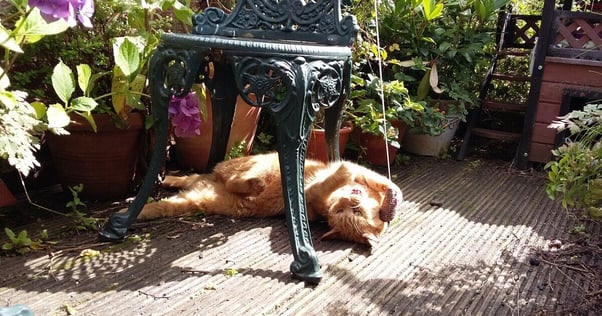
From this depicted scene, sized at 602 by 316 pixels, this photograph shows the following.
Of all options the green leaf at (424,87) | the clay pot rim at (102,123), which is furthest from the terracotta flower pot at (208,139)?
the green leaf at (424,87)

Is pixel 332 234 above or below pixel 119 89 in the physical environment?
below

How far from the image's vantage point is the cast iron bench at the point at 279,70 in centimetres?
187

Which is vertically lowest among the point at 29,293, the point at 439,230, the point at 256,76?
the point at 439,230

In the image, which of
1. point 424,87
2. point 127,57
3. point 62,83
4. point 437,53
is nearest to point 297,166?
point 127,57

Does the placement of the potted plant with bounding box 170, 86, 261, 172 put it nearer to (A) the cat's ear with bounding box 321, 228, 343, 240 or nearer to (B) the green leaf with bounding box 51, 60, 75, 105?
(A) the cat's ear with bounding box 321, 228, 343, 240

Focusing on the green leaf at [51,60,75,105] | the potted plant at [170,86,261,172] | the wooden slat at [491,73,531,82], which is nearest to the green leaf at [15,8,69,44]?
the green leaf at [51,60,75,105]

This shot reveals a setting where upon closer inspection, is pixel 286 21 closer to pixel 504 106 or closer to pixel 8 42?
pixel 8 42

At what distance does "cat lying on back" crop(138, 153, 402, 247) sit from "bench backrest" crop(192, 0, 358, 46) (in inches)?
24.2

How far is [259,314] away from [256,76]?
0.81 m

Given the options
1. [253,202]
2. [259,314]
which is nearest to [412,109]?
[253,202]

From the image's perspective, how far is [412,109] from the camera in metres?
3.71

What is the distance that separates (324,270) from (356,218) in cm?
34

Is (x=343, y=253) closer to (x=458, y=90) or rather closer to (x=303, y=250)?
(x=303, y=250)

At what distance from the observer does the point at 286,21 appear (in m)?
2.41
